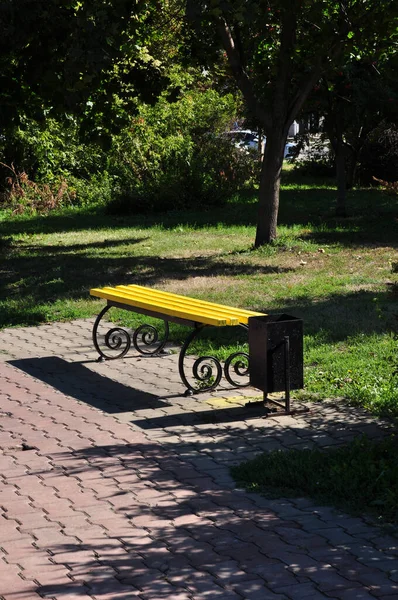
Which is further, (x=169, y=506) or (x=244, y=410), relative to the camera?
(x=244, y=410)

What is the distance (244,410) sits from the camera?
793cm

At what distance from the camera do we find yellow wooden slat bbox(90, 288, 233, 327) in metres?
8.10

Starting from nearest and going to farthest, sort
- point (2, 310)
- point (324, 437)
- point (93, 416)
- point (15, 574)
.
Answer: point (15, 574)
point (324, 437)
point (93, 416)
point (2, 310)

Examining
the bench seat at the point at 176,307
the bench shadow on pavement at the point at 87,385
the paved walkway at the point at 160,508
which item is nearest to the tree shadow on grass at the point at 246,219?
the bench seat at the point at 176,307

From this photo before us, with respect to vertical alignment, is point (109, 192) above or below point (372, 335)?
above

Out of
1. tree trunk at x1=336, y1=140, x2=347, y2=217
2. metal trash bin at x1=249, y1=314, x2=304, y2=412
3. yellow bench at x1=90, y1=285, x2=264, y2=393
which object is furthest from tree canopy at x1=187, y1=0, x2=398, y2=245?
metal trash bin at x1=249, y1=314, x2=304, y2=412

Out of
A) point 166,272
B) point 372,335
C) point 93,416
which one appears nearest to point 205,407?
point 93,416

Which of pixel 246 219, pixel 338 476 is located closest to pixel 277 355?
pixel 338 476

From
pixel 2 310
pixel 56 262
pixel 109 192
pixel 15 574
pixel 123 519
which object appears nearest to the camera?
pixel 15 574

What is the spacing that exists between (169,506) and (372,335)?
15.8ft

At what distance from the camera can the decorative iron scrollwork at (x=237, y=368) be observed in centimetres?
850

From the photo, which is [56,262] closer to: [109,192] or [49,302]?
[49,302]

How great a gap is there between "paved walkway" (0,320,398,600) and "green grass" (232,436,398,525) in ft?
0.45

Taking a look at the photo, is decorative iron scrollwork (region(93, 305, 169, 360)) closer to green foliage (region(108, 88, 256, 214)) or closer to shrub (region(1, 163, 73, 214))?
green foliage (region(108, 88, 256, 214))
